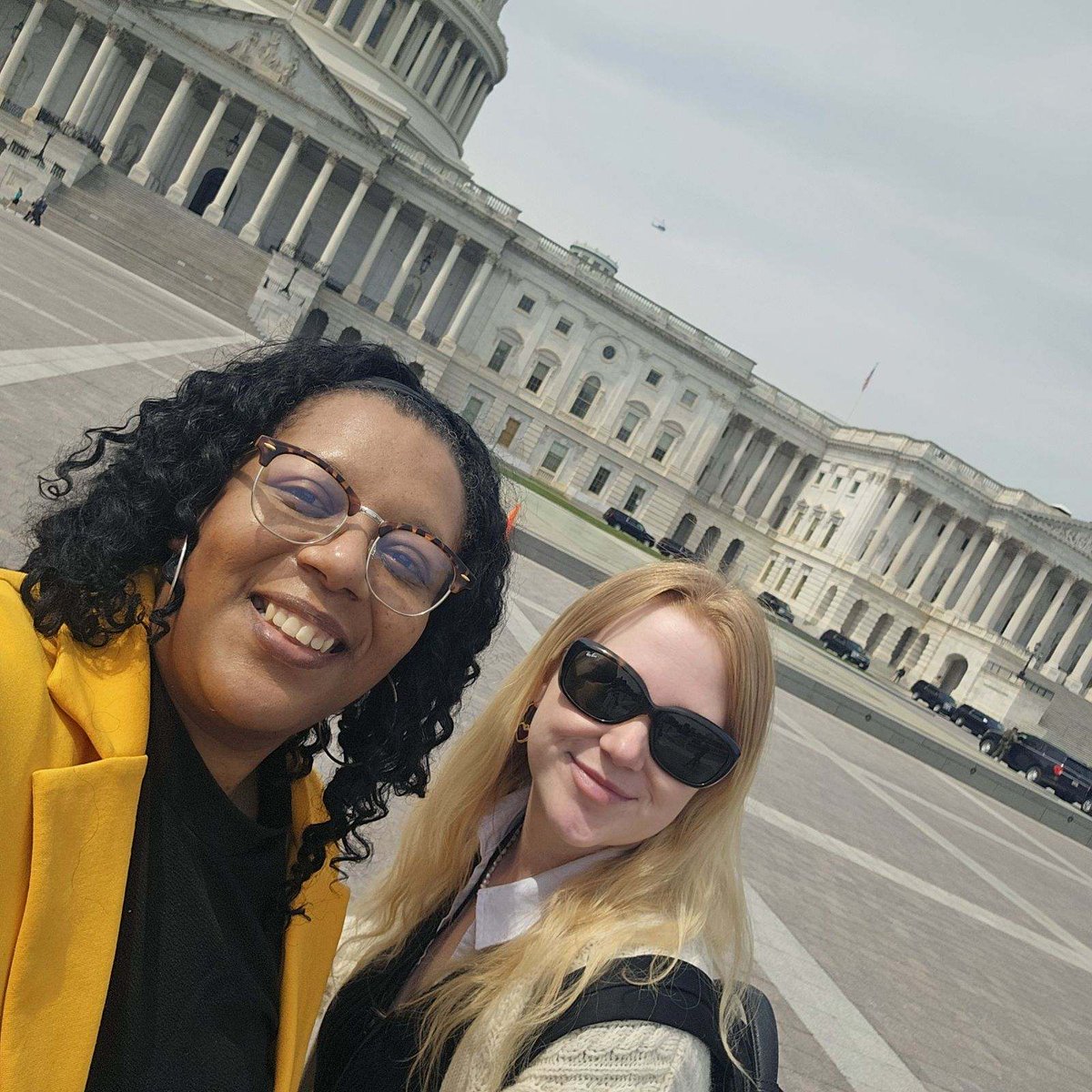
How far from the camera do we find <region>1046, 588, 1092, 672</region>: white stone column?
68062mm

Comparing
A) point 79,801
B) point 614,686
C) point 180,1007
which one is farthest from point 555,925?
point 79,801

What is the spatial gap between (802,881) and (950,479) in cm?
6390

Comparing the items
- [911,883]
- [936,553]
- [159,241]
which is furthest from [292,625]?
[936,553]

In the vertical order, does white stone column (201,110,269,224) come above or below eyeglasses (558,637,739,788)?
above

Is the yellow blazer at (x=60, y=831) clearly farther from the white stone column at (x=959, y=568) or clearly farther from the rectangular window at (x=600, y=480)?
the white stone column at (x=959, y=568)

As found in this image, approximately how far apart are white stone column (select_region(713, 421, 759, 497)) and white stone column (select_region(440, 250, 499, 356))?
23.5 metres

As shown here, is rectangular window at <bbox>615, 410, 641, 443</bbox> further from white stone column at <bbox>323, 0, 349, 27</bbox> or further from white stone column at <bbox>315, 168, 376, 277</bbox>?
white stone column at <bbox>323, 0, 349, 27</bbox>

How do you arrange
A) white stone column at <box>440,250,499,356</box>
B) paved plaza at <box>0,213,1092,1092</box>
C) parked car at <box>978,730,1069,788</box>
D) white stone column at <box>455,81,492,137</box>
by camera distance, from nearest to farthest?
1. paved plaza at <box>0,213,1092,1092</box>
2. parked car at <box>978,730,1069,788</box>
3. white stone column at <box>440,250,499,356</box>
4. white stone column at <box>455,81,492,137</box>

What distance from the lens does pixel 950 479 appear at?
2645 inches

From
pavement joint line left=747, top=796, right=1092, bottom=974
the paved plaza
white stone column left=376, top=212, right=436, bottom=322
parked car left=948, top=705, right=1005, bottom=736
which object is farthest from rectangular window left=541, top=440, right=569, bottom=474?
pavement joint line left=747, top=796, right=1092, bottom=974

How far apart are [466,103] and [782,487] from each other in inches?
1464

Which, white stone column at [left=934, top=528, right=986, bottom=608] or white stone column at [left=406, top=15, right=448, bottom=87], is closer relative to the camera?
white stone column at [left=406, top=15, right=448, bottom=87]

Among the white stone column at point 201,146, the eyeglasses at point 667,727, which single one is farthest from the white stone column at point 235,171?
the eyeglasses at point 667,727

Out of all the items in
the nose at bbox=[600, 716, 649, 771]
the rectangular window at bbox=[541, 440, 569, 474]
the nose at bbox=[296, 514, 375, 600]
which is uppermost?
the rectangular window at bbox=[541, 440, 569, 474]
